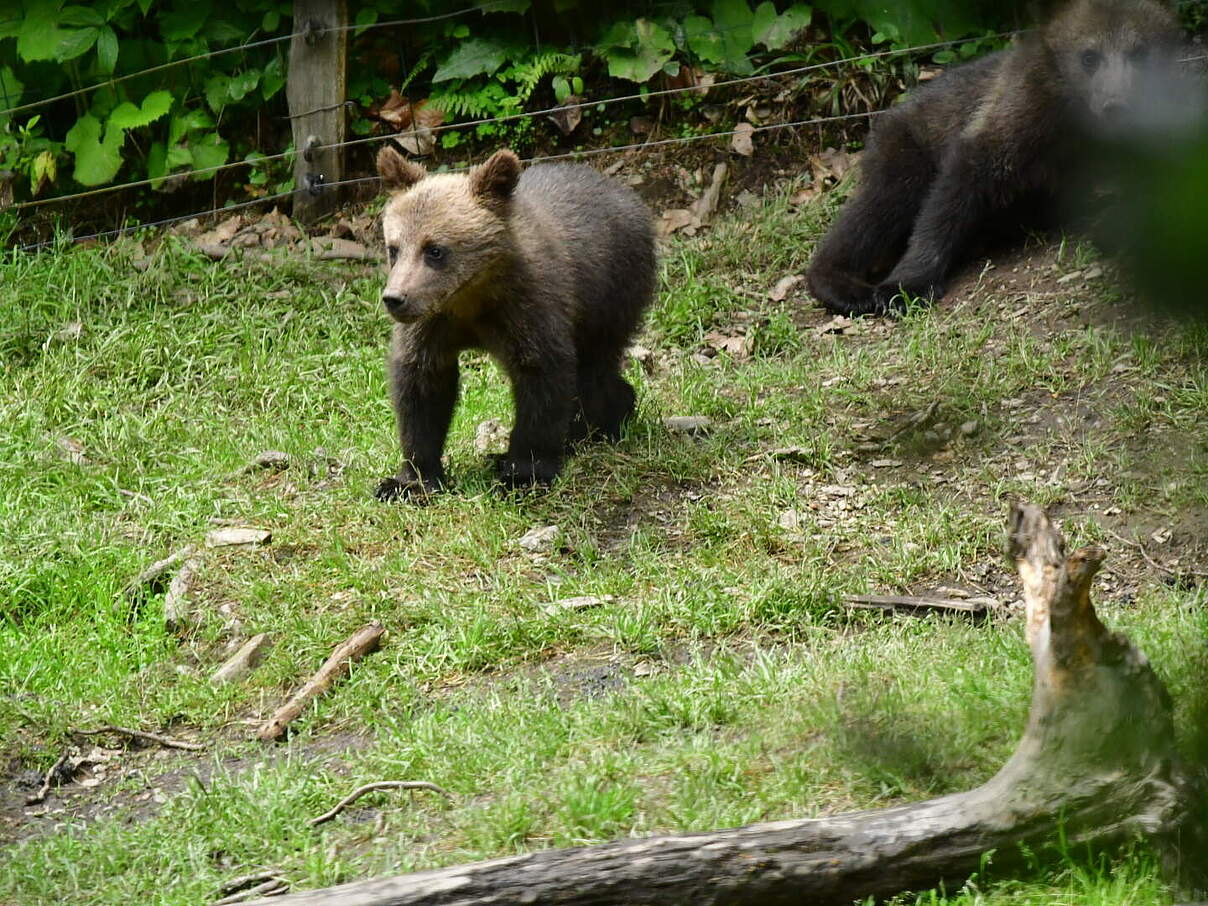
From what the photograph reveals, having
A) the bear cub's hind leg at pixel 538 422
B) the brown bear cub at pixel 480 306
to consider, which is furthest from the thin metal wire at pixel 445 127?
the bear cub's hind leg at pixel 538 422

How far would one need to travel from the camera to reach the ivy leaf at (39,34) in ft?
27.7

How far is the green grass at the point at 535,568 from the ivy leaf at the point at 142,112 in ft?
3.08

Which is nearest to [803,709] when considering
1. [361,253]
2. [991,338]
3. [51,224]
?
[991,338]

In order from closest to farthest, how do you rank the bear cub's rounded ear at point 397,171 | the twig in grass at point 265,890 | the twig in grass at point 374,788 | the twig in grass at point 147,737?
1. the twig in grass at point 265,890
2. the twig in grass at point 374,788
3. the twig in grass at point 147,737
4. the bear cub's rounded ear at point 397,171

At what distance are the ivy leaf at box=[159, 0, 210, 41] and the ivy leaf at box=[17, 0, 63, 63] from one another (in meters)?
0.62

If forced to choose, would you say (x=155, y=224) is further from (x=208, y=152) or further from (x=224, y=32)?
(x=224, y=32)

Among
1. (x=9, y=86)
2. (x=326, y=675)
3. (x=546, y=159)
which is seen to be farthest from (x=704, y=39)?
(x=326, y=675)

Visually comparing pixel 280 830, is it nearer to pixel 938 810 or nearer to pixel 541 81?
pixel 938 810

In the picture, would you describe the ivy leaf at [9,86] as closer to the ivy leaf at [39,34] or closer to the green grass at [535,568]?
the ivy leaf at [39,34]

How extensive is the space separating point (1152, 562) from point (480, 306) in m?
2.78

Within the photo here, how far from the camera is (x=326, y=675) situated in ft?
14.9

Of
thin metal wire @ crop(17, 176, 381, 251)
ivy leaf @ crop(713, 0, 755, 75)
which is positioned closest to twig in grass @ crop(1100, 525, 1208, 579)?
ivy leaf @ crop(713, 0, 755, 75)

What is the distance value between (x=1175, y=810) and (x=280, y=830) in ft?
7.03

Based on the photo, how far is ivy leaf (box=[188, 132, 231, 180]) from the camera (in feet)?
29.1
